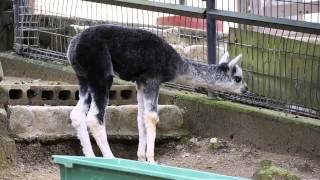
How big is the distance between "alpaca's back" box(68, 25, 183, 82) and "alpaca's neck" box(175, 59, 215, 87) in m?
0.25

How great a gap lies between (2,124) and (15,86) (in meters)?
1.32

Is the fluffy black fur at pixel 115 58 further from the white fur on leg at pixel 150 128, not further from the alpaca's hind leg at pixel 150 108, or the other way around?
the white fur on leg at pixel 150 128

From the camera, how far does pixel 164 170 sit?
4293 mm

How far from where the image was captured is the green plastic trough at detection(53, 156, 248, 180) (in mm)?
4051

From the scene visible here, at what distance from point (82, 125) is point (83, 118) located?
0.21ft

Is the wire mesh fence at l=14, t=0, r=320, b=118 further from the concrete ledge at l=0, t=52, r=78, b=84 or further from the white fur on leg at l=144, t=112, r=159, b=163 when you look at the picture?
the white fur on leg at l=144, t=112, r=159, b=163

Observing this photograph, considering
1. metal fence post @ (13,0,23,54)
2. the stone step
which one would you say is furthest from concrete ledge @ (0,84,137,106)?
metal fence post @ (13,0,23,54)

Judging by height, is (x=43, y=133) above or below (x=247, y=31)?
below

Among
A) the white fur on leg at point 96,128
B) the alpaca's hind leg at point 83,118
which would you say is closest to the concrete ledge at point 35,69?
the alpaca's hind leg at point 83,118

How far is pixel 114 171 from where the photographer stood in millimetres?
4152

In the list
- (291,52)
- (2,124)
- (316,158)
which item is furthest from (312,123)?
(2,124)

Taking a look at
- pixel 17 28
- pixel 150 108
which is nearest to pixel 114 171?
pixel 150 108

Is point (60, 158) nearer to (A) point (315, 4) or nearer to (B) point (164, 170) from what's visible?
(B) point (164, 170)

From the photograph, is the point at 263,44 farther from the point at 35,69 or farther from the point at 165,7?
the point at 35,69
